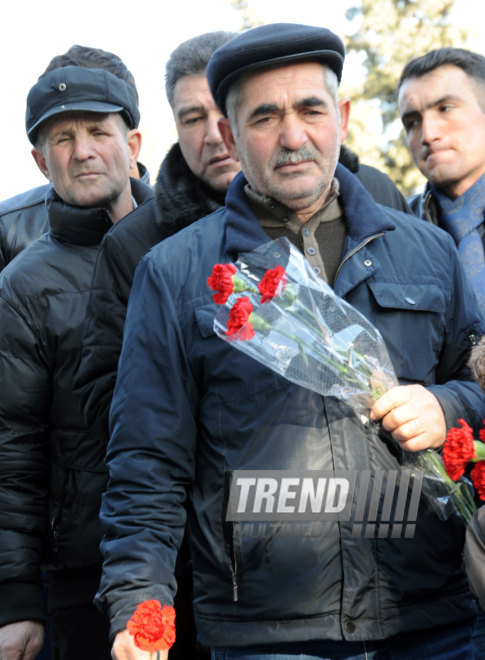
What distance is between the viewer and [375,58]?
62.9 ft

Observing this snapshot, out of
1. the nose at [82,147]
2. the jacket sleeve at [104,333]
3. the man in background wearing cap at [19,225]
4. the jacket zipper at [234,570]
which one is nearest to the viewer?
the jacket zipper at [234,570]

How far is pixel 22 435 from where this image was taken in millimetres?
3406

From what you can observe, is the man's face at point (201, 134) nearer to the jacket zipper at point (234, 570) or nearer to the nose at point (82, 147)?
the nose at point (82, 147)

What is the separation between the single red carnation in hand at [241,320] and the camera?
218 cm

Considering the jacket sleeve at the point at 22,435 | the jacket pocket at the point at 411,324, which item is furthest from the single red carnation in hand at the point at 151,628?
the jacket sleeve at the point at 22,435

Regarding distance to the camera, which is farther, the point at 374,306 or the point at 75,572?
the point at 75,572

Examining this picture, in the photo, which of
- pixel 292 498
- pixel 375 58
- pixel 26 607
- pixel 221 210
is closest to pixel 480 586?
pixel 292 498

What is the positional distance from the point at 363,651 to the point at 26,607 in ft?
4.59

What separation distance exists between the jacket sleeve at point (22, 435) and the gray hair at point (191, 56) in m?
1.01

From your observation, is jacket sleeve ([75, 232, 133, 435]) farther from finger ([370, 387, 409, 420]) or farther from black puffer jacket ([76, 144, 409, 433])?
finger ([370, 387, 409, 420])

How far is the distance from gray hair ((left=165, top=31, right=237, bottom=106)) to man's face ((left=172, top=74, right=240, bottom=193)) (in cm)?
3

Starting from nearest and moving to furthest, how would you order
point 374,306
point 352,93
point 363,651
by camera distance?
1. point 363,651
2. point 374,306
3. point 352,93

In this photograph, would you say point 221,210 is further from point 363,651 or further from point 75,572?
point 75,572

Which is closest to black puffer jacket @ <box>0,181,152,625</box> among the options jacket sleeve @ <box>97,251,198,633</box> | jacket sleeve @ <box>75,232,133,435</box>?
jacket sleeve @ <box>75,232,133,435</box>
